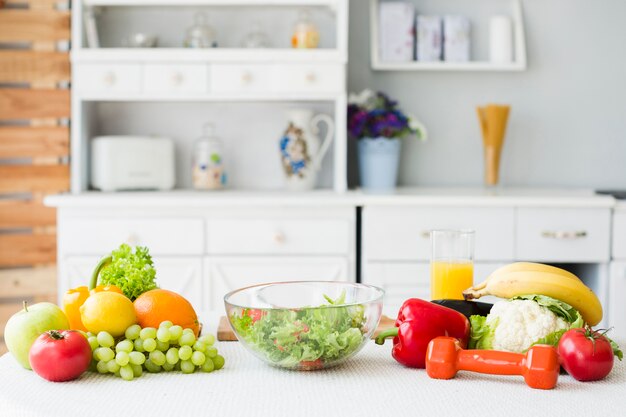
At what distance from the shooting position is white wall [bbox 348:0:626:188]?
3639 mm

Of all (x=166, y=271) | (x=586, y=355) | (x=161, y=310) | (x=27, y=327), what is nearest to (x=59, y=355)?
(x=27, y=327)

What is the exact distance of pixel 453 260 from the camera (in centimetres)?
168

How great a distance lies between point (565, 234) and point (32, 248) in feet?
6.62

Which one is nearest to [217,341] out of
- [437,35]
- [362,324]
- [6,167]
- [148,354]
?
[148,354]

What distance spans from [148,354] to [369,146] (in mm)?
2197

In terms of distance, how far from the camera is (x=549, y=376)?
3.87 feet

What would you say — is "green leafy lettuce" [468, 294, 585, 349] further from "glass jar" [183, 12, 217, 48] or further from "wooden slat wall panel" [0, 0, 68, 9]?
"wooden slat wall panel" [0, 0, 68, 9]

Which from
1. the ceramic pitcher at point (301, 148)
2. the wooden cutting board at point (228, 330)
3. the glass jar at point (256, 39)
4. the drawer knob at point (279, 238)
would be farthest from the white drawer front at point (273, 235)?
the wooden cutting board at point (228, 330)

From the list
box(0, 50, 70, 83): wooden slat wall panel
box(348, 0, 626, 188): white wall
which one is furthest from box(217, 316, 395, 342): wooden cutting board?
box(348, 0, 626, 188): white wall

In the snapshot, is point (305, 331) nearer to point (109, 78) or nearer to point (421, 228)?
point (421, 228)

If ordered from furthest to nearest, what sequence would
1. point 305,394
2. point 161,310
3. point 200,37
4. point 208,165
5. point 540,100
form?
point 540,100 < point 208,165 < point 200,37 < point 161,310 < point 305,394

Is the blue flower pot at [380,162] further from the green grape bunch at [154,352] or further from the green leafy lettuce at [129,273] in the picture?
the green grape bunch at [154,352]

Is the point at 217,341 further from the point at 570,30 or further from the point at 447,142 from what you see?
the point at 570,30

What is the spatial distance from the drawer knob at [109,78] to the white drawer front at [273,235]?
2.24 feet
